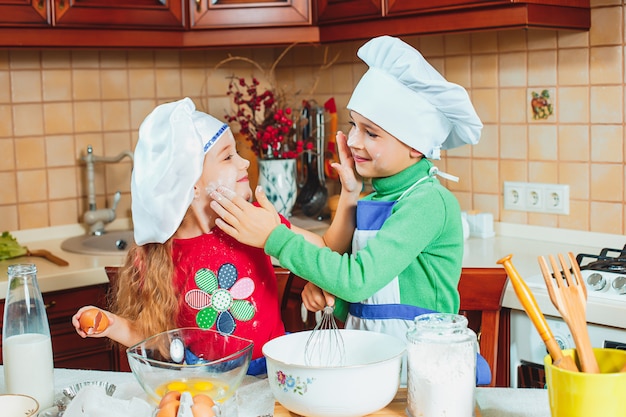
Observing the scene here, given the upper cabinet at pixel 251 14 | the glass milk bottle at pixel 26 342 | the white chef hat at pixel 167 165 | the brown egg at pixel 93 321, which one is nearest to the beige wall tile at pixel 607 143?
the upper cabinet at pixel 251 14

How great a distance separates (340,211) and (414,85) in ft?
0.93

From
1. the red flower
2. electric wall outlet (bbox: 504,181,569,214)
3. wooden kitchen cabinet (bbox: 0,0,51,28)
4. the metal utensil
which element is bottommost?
the metal utensil

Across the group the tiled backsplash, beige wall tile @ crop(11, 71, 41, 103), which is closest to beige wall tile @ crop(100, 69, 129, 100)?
the tiled backsplash

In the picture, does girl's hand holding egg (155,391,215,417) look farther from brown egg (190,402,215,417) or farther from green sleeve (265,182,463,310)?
green sleeve (265,182,463,310)

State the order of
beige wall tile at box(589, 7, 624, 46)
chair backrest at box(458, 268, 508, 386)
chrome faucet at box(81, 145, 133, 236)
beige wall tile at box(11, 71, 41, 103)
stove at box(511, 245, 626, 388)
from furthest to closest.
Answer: chrome faucet at box(81, 145, 133, 236) → beige wall tile at box(11, 71, 41, 103) → beige wall tile at box(589, 7, 624, 46) → stove at box(511, 245, 626, 388) → chair backrest at box(458, 268, 508, 386)

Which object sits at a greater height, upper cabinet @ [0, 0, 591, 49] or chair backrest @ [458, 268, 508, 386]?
upper cabinet @ [0, 0, 591, 49]

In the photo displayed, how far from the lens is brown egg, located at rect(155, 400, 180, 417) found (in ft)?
3.44

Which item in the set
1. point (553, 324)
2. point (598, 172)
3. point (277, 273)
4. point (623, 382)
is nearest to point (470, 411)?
point (623, 382)

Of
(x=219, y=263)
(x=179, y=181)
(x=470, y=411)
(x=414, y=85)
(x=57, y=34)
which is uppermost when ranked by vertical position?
(x=57, y=34)

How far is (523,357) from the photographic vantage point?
2061 millimetres

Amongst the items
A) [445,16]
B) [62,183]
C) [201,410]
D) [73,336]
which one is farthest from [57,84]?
[201,410]

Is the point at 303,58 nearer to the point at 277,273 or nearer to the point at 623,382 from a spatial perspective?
the point at 277,273

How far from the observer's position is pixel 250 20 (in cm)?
264

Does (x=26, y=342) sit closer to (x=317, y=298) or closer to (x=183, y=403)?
(x=183, y=403)
